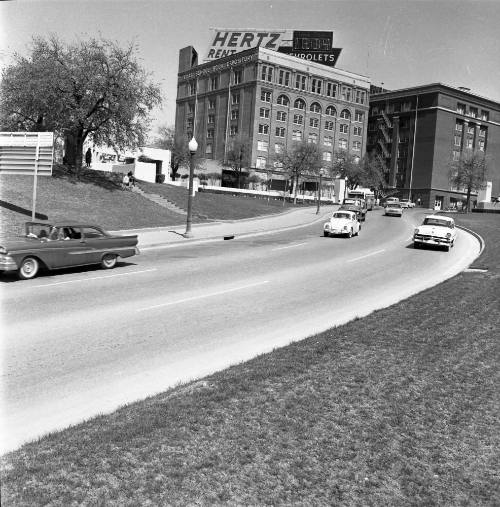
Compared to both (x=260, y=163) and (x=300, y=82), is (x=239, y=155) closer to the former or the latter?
(x=260, y=163)

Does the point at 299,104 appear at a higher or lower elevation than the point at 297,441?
higher

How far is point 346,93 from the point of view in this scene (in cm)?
10662

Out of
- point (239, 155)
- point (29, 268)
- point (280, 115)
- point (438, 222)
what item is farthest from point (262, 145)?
point (29, 268)

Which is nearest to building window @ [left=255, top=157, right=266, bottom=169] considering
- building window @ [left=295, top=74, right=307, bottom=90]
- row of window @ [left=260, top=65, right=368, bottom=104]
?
row of window @ [left=260, top=65, right=368, bottom=104]

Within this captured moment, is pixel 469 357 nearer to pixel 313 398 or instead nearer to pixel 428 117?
pixel 313 398

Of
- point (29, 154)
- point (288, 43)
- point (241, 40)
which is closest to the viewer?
point (29, 154)

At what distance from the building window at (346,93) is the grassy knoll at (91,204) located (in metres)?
71.2

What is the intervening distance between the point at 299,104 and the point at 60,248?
91548 millimetres

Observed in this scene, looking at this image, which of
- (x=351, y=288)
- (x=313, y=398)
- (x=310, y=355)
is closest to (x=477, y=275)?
(x=351, y=288)

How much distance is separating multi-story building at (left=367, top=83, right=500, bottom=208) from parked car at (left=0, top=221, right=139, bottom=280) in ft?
306

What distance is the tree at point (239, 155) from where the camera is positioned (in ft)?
291

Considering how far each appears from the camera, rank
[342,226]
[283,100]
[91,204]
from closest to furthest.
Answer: [342,226] < [91,204] < [283,100]

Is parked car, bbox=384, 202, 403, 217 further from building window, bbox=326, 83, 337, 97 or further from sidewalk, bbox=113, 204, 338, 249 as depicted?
building window, bbox=326, 83, 337, 97

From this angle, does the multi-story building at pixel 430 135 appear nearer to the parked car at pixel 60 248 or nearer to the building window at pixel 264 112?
the building window at pixel 264 112
